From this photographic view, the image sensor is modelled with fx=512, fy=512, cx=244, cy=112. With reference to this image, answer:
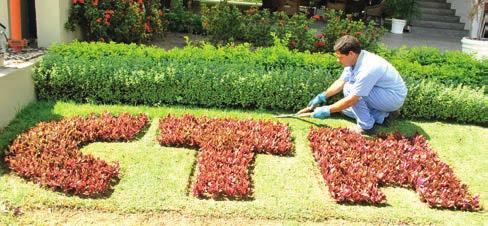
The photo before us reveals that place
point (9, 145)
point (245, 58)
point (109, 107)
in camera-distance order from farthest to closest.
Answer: point (245, 58), point (109, 107), point (9, 145)

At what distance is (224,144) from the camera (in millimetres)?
5629

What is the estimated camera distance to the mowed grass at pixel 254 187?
174 inches

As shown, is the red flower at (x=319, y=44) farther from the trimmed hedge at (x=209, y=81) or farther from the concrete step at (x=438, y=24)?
the concrete step at (x=438, y=24)

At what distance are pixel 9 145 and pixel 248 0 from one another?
677 inches

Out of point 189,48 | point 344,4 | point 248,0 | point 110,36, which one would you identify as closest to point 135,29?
point 110,36

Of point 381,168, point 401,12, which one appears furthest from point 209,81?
point 401,12

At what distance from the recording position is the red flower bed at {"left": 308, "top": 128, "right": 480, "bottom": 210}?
4.77 meters

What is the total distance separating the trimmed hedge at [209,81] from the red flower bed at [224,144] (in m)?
0.72

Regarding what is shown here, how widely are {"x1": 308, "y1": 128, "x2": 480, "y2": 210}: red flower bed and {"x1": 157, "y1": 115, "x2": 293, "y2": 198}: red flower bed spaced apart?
52cm

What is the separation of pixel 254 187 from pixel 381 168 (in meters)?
1.38

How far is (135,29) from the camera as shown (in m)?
8.89

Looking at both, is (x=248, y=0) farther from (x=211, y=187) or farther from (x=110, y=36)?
(x=211, y=187)

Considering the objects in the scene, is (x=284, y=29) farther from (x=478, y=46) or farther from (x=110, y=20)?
(x=478, y=46)

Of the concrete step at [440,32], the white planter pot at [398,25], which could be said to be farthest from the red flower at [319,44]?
the concrete step at [440,32]
